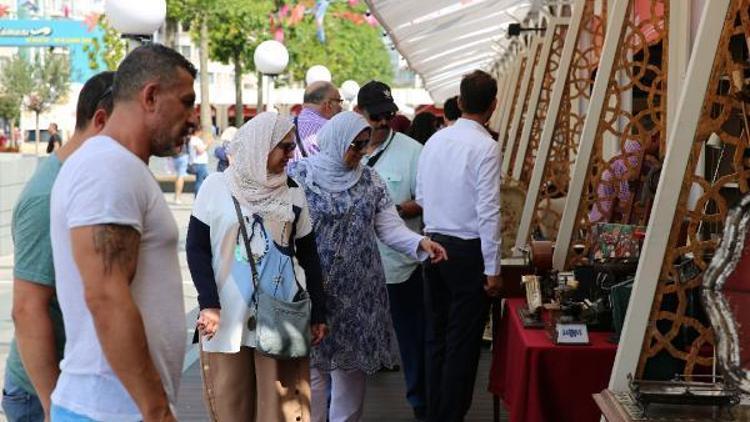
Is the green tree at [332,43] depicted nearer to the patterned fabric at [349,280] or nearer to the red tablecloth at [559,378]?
the patterned fabric at [349,280]

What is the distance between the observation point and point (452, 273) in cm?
754

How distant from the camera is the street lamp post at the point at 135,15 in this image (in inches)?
447

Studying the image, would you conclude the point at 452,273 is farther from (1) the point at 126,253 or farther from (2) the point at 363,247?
(1) the point at 126,253

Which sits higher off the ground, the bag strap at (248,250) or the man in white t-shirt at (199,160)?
the bag strap at (248,250)

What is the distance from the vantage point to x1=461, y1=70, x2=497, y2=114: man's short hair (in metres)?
7.59

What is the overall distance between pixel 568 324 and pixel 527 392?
35 centimetres

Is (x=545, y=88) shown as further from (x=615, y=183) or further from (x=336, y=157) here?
(x=336, y=157)

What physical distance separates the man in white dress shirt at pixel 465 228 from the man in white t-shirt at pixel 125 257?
12.4 ft

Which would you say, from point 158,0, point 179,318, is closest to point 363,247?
point 179,318

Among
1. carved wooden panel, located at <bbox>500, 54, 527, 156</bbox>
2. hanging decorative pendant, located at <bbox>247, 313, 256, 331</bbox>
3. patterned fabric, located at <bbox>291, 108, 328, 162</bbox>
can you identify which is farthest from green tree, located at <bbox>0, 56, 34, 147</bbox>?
hanging decorative pendant, located at <bbox>247, 313, 256, 331</bbox>

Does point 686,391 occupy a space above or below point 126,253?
below

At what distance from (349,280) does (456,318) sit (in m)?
0.88

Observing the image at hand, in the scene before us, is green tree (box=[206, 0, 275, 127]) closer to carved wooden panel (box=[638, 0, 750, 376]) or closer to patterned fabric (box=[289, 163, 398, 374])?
patterned fabric (box=[289, 163, 398, 374])

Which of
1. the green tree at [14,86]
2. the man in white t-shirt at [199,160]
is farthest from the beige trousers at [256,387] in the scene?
the green tree at [14,86]
